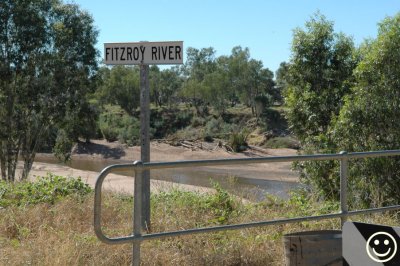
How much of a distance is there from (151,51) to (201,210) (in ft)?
7.37

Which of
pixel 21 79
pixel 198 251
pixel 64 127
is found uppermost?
pixel 21 79

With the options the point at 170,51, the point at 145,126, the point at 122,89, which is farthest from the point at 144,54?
the point at 122,89

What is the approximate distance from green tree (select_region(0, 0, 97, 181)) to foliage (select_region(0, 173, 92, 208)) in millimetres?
9795

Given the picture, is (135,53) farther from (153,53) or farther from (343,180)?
(343,180)

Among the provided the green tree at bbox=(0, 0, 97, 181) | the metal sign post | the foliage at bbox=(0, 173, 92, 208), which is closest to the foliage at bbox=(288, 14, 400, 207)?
the foliage at bbox=(0, 173, 92, 208)

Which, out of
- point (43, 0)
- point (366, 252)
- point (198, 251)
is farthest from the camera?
point (43, 0)

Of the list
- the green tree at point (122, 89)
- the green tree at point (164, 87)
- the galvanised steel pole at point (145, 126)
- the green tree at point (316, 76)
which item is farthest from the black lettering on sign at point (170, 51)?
the green tree at point (164, 87)

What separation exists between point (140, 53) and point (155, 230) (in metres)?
1.78

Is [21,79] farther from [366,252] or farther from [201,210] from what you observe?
[366,252]

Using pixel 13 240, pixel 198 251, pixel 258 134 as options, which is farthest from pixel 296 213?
pixel 258 134

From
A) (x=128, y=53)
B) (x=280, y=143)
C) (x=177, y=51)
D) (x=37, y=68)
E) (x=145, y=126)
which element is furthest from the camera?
(x=280, y=143)

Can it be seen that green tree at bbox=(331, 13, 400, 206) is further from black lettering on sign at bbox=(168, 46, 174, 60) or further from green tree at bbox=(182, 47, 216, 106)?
green tree at bbox=(182, 47, 216, 106)

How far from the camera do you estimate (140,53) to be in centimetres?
623

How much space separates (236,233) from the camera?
6.50 metres
